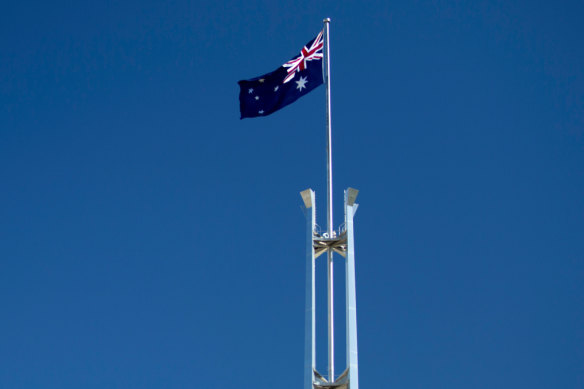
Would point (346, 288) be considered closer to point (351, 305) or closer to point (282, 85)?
point (351, 305)

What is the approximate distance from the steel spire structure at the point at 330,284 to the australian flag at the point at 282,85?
2.49 metres

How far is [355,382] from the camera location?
3148 centimetres

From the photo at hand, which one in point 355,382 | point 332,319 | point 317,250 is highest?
point 317,250

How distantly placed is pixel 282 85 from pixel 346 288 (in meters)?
9.86

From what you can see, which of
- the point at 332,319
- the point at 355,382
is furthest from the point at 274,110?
the point at 355,382

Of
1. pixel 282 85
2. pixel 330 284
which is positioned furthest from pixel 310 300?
pixel 282 85

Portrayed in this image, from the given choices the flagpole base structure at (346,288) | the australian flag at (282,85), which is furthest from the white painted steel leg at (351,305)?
the australian flag at (282,85)

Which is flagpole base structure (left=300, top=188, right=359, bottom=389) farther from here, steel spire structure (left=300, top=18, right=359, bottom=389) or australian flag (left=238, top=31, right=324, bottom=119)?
australian flag (left=238, top=31, right=324, bottom=119)

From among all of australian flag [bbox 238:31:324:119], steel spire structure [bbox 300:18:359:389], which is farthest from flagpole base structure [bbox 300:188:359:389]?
australian flag [bbox 238:31:324:119]

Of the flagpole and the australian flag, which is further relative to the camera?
the australian flag

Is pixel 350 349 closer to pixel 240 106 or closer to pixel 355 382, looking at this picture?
pixel 355 382

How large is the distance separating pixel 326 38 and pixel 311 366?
48.8 feet

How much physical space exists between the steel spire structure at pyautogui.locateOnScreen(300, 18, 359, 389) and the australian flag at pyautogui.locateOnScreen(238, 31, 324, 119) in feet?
8.17

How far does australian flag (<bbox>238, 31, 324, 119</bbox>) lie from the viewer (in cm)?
3816
